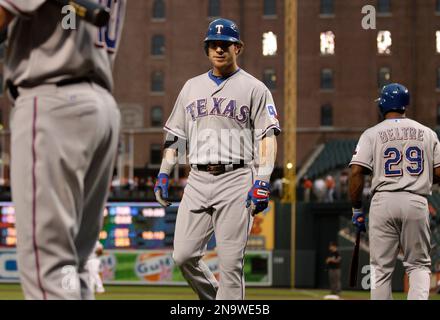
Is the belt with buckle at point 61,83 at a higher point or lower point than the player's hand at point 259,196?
higher

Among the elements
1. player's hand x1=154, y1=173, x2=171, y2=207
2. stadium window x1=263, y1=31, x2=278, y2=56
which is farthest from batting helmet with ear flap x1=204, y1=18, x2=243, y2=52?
stadium window x1=263, y1=31, x2=278, y2=56

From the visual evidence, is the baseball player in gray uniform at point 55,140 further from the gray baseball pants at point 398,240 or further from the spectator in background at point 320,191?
the spectator in background at point 320,191

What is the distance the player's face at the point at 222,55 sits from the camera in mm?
7555

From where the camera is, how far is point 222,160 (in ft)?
24.2

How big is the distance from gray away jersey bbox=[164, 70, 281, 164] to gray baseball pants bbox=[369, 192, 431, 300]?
151cm

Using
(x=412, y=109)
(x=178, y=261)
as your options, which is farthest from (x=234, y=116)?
(x=412, y=109)

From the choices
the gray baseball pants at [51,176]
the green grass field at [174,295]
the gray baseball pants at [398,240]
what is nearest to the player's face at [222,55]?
the gray baseball pants at [398,240]

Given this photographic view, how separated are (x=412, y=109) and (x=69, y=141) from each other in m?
62.2

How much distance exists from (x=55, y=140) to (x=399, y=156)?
509cm

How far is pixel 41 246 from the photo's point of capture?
386 cm

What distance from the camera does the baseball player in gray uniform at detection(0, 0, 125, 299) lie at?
3.85 meters

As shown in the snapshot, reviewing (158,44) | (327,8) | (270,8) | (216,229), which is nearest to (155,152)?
(158,44)

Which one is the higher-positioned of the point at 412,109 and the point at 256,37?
the point at 256,37
